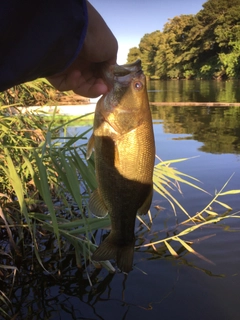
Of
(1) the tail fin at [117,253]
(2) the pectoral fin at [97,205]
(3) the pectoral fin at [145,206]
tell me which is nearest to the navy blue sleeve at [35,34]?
(2) the pectoral fin at [97,205]

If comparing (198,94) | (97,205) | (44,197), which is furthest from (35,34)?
(198,94)

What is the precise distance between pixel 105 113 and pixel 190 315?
194 centimetres

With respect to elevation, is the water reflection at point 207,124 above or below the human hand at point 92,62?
below

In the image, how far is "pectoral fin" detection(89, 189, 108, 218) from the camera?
197cm

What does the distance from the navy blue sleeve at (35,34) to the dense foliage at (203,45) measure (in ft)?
143

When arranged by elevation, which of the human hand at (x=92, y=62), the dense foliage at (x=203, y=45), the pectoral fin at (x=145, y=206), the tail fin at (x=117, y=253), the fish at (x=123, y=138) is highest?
the dense foliage at (x=203, y=45)

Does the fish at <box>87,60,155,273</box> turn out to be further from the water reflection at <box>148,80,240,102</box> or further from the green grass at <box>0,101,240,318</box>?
the water reflection at <box>148,80,240,102</box>

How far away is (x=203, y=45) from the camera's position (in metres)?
50.2

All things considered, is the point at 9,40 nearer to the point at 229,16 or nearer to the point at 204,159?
the point at 204,159

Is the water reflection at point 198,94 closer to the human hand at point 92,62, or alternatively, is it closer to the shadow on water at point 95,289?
the shadow on water at point 95,289

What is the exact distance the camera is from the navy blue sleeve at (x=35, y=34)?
1.08 metres

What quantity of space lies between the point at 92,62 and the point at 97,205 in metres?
0.73

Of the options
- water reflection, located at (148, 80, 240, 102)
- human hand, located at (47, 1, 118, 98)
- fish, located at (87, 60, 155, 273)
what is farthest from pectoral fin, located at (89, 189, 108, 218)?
water reflection, located at (148, 80, 240, 102)

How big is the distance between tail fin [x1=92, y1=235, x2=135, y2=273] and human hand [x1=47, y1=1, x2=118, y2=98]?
86 cm
